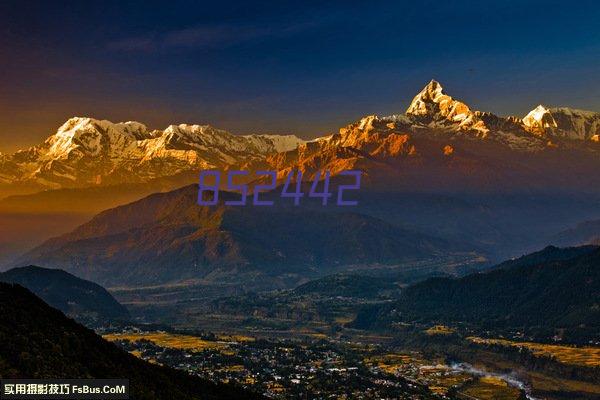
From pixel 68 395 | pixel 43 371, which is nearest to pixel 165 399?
pixel 43 371

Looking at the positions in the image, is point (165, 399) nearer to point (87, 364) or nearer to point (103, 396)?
point (87, 364)

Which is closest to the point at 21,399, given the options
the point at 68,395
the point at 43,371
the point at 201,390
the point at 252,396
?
the point at 68,395

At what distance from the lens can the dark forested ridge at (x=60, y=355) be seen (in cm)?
12512

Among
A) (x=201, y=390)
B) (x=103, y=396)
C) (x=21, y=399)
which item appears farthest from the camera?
(x=201, y=390)

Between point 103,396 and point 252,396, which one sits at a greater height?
point 103,396

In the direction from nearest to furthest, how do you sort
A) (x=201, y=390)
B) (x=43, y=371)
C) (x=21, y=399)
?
(x=21, y=399) < (x=43, y=371) < (x=201, y=390)

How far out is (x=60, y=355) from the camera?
443ft

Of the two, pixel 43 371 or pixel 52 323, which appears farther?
pixel 52 323

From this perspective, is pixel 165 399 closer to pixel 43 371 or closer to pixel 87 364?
pixel 87 364

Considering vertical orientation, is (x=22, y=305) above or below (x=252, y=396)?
above

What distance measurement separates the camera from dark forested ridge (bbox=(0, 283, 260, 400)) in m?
125

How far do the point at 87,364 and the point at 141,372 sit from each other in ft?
55.5

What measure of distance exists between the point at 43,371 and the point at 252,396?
66368 millimetres

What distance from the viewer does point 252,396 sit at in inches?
7219
